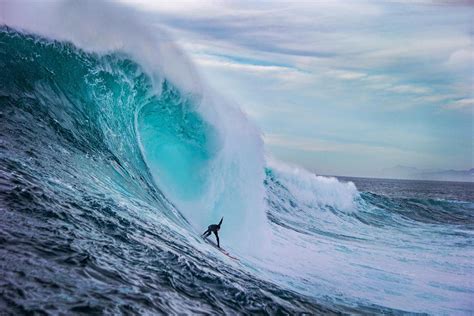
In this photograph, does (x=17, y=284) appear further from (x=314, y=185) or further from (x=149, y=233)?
(x=314, y=185)

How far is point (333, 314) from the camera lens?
4.48m

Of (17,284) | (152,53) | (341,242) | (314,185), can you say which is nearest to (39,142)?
(17,284)

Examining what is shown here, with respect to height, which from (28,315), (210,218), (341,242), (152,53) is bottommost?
(28,315)

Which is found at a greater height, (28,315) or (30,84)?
(30,84)

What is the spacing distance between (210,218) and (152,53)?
352 centimetres

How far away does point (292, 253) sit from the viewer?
8.23 meters

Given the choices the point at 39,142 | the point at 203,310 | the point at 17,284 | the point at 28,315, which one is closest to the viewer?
the point at 28,315

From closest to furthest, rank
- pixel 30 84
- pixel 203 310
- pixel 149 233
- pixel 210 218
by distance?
pixel 203 310
pixel 149 233
pixel 30 84
pixel 210 218

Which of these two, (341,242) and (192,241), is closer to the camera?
(192,241)

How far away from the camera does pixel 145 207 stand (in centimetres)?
592

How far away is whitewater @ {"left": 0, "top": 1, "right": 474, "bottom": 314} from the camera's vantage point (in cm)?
328

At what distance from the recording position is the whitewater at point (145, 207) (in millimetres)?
3275

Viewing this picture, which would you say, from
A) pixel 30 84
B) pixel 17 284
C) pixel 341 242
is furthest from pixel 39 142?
pixel 341 242

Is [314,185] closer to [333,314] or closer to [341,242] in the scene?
[341,242]
